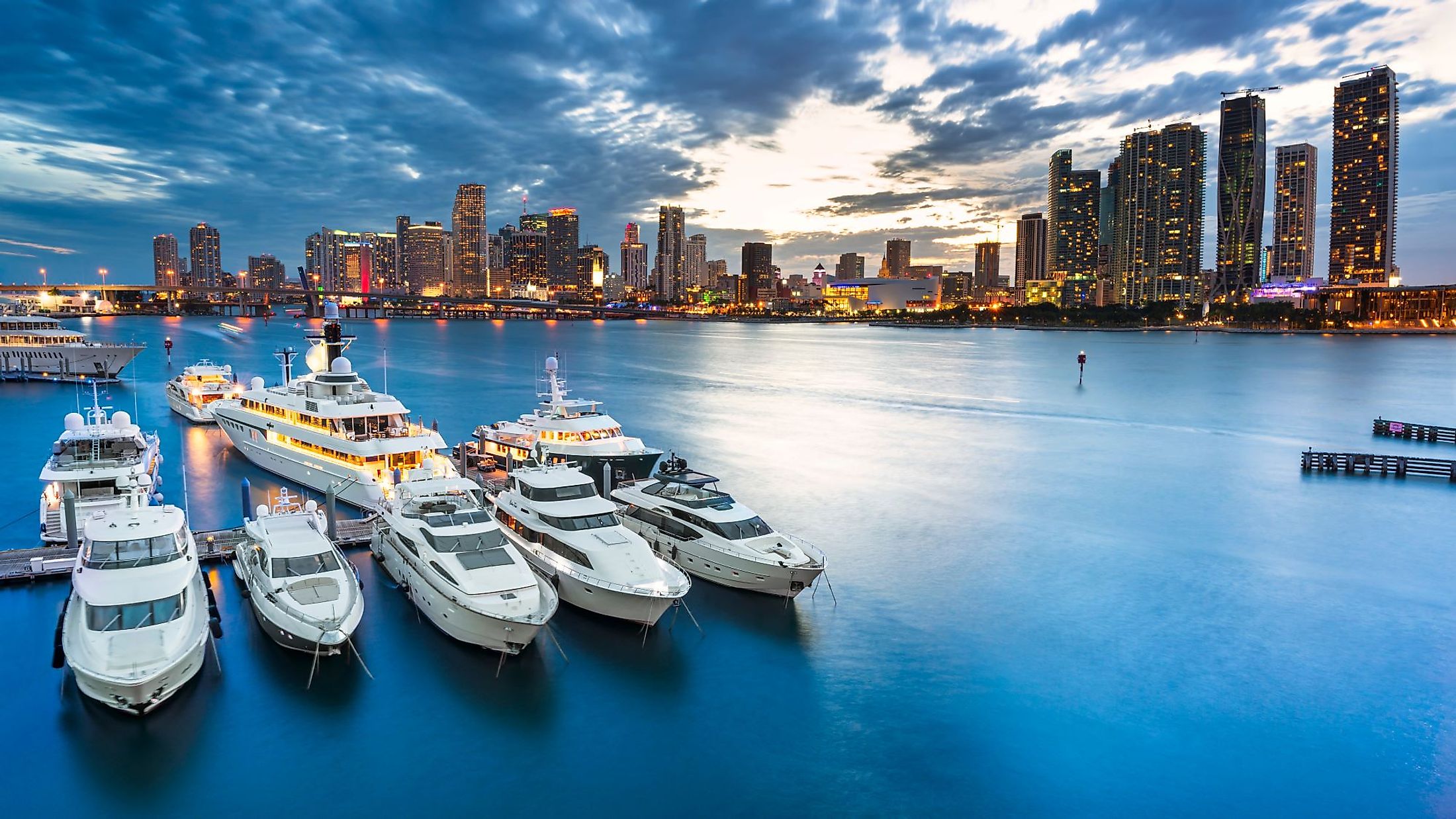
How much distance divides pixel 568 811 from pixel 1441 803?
1446 centimetres

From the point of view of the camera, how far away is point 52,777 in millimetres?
13539

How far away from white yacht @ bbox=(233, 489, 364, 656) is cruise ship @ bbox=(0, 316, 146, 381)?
66100mm

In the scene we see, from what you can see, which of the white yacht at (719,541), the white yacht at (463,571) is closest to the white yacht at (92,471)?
the white yacht at (463,571)

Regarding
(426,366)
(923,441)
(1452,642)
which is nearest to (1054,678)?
(1452,642)

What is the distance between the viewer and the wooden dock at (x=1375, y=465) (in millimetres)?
37688

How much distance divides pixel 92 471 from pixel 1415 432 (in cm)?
6381

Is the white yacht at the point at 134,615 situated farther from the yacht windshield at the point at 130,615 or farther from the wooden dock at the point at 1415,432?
the wooden dock at the point at 1415,432

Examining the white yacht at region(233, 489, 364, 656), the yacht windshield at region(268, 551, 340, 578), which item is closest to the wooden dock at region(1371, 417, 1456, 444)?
the white yacht at region(233, 489, 364, 656)

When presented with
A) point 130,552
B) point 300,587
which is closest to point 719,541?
point 300,587

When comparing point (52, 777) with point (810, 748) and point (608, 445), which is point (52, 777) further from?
point (608, 445)

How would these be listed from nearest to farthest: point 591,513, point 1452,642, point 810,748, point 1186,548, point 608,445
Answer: point 810,748, point 1452,642, point 591,513, point 1186,548, point 608,445

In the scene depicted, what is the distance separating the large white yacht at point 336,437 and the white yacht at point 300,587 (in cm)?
585

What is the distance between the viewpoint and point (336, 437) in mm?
30797

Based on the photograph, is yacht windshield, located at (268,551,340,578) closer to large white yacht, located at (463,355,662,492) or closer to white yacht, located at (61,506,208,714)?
white yacht, located at (61,506,208,714)
